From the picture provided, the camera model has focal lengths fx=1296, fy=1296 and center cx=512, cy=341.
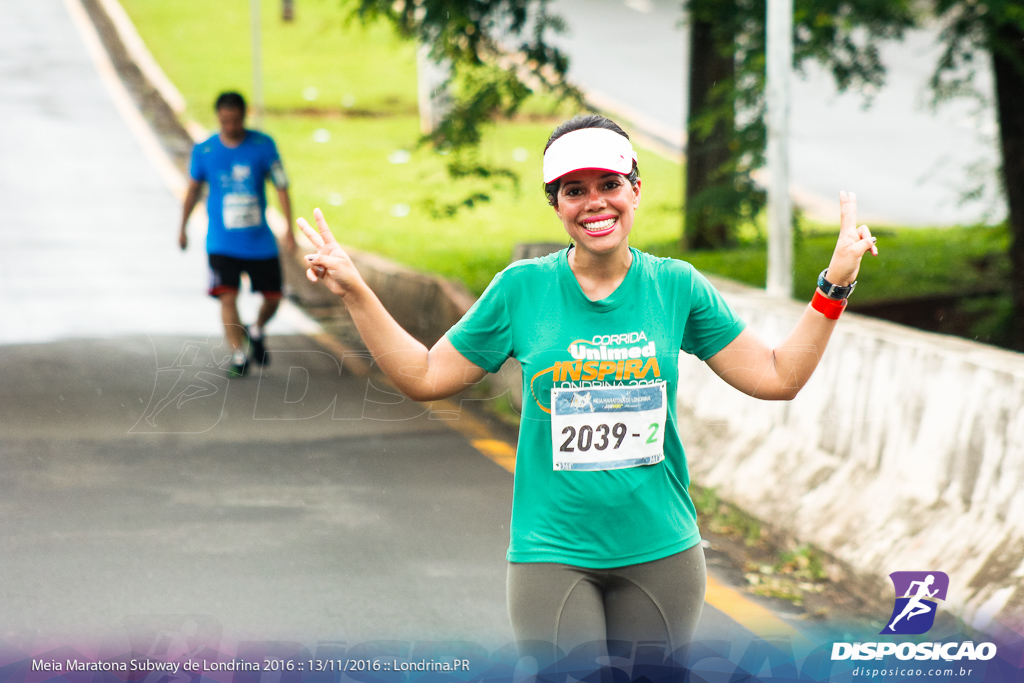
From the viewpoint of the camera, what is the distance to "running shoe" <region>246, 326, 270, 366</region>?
9438 mm

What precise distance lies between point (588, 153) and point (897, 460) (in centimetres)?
296

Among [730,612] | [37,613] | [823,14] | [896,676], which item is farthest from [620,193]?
[823,14]

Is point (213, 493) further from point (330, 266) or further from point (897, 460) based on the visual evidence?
point (330, 266)

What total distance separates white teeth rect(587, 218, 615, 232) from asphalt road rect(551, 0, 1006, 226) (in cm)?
833

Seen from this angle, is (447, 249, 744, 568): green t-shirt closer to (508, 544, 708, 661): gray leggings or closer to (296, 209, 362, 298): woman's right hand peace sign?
(508, 544, 708, 661): gray leggings

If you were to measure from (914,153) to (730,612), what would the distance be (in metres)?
21.0

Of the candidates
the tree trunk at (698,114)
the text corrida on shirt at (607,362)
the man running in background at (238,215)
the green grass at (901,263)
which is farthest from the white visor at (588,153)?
the tree trunk at (698,114)

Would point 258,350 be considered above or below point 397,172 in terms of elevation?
above

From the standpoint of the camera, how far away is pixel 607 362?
9.77 ft

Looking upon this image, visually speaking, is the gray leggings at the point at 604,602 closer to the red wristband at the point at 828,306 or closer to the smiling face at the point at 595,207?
the red wristband at the point at 828,306

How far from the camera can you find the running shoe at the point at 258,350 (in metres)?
9.44

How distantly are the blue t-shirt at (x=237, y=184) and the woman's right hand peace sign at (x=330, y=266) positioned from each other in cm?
659

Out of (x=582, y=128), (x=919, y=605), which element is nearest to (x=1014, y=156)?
(x=919, y=605)

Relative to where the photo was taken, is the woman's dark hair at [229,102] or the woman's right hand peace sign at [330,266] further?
the woman's dark hair at [229,102]
